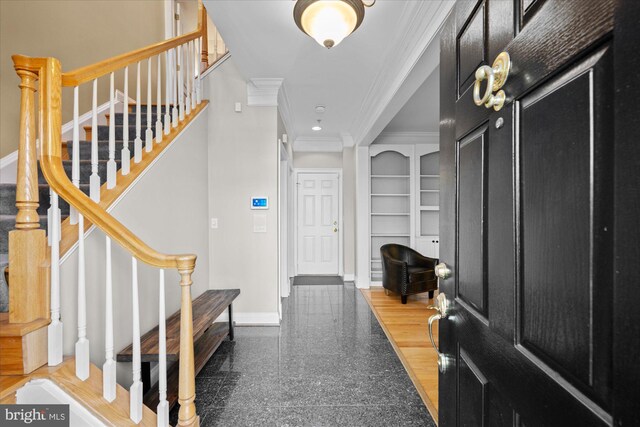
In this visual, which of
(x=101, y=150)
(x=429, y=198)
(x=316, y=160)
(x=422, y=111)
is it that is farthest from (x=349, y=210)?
(x=101, y=150)

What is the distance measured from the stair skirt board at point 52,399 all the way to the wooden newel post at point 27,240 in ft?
0.90

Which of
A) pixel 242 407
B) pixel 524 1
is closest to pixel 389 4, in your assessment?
pixel 524 1

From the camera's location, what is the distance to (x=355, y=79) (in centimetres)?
327

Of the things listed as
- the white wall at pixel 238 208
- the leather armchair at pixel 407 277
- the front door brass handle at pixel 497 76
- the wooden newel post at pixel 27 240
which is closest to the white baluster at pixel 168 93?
the white wall at pixel 238 208

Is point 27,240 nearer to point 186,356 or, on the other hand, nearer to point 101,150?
point 186,356

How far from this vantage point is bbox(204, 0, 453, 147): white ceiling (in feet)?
7.04

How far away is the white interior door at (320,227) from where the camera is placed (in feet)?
19.1

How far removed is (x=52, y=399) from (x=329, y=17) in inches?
91.1

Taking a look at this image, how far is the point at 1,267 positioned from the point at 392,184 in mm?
4963

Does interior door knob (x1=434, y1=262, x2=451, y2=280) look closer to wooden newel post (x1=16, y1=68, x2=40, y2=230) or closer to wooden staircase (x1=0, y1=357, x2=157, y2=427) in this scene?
wooden staircase (x1=0, y1=357, x2=157, y2=427)

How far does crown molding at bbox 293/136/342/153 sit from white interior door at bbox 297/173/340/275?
47 cm

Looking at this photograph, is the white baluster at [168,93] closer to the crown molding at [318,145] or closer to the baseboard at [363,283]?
the crown molding at [318,145]

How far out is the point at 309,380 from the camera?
7.31 ft

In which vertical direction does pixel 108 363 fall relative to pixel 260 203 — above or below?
below
